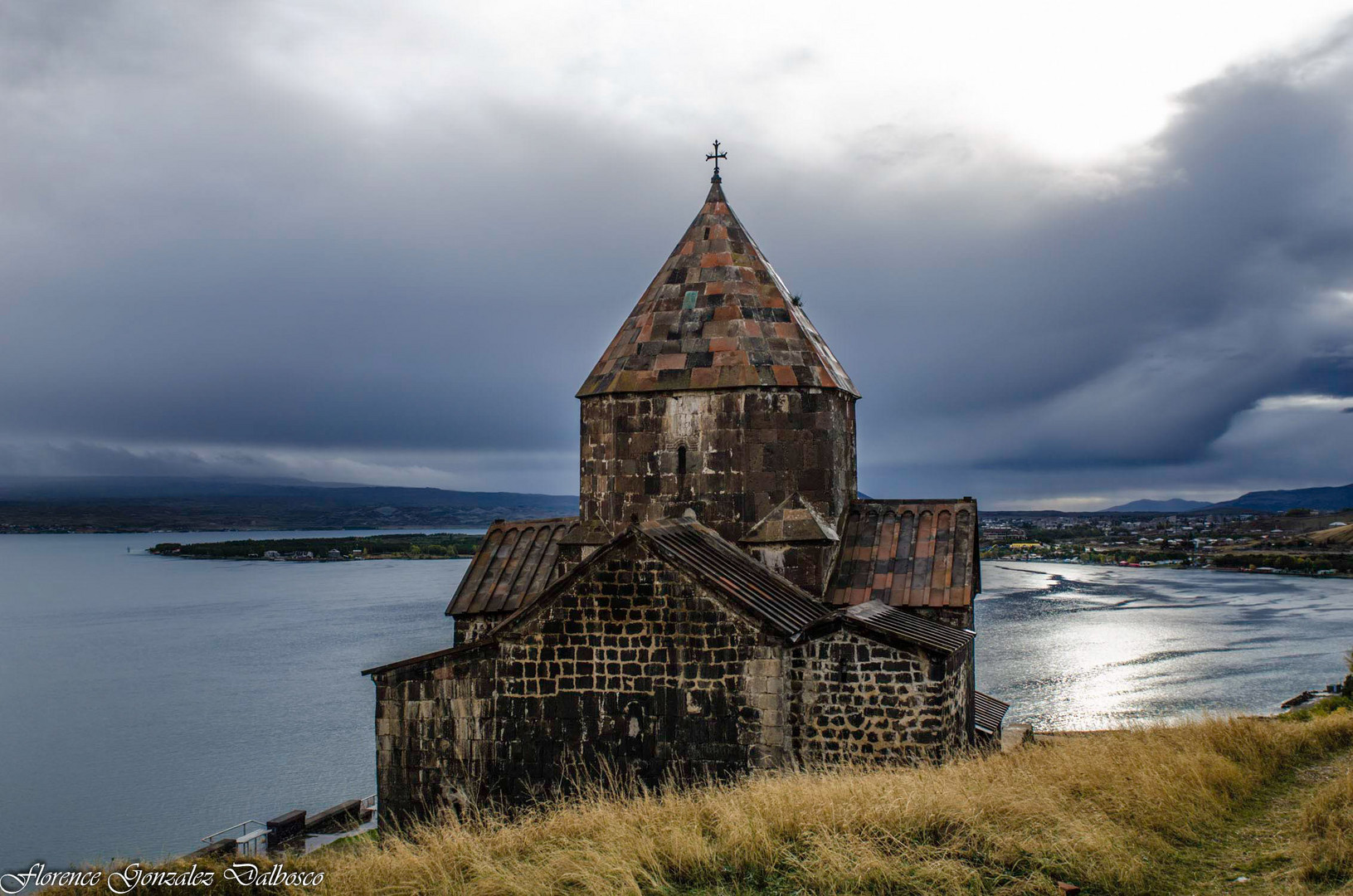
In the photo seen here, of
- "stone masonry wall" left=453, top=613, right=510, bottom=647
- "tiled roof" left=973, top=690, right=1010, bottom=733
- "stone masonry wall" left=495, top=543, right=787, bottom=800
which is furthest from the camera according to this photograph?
"stone masonry wall" left=453, top=613, right=510, bottom=647

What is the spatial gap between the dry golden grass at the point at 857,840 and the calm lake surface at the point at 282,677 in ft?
33.6

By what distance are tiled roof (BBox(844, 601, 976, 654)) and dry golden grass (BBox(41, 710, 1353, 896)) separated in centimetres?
102

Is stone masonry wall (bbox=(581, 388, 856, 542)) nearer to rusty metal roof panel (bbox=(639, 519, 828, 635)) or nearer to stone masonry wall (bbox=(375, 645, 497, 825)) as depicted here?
rusty metal roof panel (bbox=(639, 519, 828, 635))

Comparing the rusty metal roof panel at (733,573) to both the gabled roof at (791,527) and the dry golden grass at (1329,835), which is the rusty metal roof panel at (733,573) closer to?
the gabled roof at (791,527)

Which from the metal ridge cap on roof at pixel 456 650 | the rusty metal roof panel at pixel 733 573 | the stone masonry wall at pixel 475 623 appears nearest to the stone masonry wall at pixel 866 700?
the rusty metal roof panel at pixel 733 573

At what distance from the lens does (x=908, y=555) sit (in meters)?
9.25

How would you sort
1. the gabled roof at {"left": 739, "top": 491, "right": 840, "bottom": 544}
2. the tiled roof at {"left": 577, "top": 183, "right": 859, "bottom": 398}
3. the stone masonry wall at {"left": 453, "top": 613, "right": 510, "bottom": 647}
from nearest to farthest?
the gabled roof at {"left": 739, "top": 491, "right": 840, "bottom": 544} → the tiled roof at {"left": 577, "top": 183, "right": 859, "bottom": 398} → the stone masonry wall at {"left": 453, "top": 613, "right": 510, "bottom": 647}

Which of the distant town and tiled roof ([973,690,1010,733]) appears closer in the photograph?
tiled roof ([973,690,1010,733])

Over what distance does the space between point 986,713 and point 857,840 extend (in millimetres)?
6285

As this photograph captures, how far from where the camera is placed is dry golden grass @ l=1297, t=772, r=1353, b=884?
4648 mm

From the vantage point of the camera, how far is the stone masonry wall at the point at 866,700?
7.05m

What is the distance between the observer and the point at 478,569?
34.5ft

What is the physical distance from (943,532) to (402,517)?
189 m
